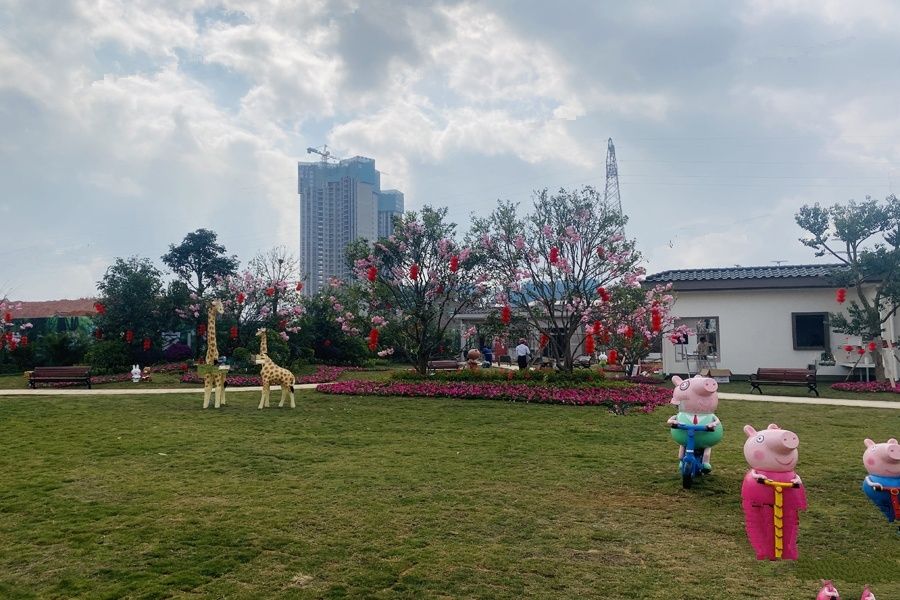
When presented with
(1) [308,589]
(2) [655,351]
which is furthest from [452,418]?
(2) [655,351]

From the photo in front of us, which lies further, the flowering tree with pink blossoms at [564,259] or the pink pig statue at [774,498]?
the flowering tree with pink blossoms at [564,259]

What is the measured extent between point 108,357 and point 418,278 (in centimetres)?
1419

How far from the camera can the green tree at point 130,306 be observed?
82.2 feet

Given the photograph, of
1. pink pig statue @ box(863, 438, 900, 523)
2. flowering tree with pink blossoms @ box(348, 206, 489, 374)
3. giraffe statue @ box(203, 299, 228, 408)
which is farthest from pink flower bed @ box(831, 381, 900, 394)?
giraffe statue @ box(203, 299, 228, 408)

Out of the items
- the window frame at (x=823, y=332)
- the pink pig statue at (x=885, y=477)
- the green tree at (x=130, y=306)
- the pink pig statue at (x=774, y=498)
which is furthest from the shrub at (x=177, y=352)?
the pink pig statue at (x=885, y=477)

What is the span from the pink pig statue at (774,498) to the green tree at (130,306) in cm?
2535

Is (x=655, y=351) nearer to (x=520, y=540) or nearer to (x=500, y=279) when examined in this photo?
(x=500, y=279)

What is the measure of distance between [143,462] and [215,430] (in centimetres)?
250

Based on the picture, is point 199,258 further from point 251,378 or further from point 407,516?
point 407,516

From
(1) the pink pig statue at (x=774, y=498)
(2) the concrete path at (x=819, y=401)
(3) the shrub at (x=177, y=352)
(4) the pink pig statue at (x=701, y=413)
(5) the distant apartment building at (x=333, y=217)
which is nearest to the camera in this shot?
(1) the pink pig statue at (x=774, y=498)

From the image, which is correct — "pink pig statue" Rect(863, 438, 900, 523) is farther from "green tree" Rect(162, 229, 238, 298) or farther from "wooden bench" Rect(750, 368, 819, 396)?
"green tree" Rect(162, 229, 238, 298)

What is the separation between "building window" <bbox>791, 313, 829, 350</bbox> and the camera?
19.5 metres

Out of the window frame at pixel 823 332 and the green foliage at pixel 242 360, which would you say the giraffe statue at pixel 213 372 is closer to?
the green foliage at pixel 242 360

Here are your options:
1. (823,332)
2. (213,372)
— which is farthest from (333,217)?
(823,332)
